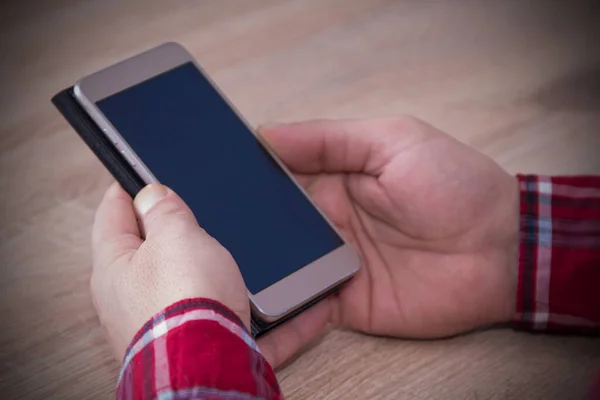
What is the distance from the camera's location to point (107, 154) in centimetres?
55

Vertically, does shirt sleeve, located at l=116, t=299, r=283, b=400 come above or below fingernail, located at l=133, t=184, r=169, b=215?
below

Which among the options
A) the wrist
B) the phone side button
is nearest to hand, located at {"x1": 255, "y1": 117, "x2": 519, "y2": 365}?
the wrist

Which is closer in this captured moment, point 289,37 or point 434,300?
point 434,300

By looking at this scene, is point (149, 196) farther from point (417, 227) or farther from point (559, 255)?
point (559, 255)

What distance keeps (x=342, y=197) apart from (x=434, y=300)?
4.8 inches

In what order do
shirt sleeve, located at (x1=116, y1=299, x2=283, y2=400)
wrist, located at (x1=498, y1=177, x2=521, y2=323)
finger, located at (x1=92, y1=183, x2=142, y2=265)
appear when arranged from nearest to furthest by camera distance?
shirt sleeve, located at (x1=116, y1=299, x2=283, y2=400) < finger, located at (x1=92, y1=183, x2=142, y2=265) < wrist, located at (x1=498, y1=177, x2=521, y2=323)

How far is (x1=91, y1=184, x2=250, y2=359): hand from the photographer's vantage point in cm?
44

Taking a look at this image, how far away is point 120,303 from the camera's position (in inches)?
18.5

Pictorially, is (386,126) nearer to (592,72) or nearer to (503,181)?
(503,181)

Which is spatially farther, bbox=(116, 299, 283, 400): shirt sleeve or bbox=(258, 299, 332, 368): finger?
bbox=(258, 299, 332, 368): finger

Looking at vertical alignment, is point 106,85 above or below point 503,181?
above

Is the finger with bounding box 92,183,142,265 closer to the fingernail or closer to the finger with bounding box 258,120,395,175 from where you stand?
the fingernail

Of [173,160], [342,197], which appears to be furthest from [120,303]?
[342,197]

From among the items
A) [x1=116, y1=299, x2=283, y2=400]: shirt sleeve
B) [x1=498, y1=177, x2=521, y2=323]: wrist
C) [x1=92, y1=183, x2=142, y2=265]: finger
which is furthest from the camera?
[x1=498, y1=177, x2=521, y2=323]: wrist
